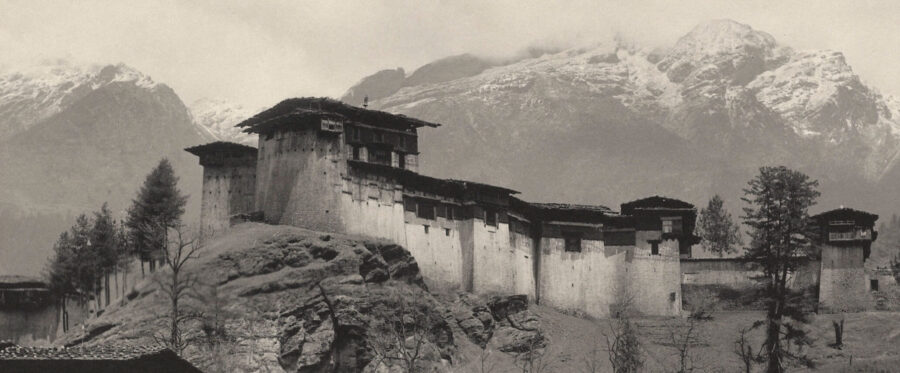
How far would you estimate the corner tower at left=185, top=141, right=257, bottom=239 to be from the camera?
9612cm

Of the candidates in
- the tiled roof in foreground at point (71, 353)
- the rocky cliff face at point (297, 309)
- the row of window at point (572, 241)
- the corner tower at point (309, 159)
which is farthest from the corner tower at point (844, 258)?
the tiled roof in foreground at point (71, 353)

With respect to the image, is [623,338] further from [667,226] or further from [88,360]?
[88,360]

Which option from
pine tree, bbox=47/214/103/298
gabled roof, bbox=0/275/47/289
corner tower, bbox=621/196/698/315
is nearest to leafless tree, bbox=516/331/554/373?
corner tower, bbox=621/196/698/315

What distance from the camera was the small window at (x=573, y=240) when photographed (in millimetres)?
103812

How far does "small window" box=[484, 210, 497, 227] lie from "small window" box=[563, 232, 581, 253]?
8.55 meters

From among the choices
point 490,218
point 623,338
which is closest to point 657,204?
point 490,218

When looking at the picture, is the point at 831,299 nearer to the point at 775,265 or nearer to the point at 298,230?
the point at 775,265

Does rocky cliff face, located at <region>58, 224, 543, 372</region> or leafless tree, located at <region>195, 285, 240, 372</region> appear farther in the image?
rocky cliff face, located at <region>58, 224, 543, 372</region>

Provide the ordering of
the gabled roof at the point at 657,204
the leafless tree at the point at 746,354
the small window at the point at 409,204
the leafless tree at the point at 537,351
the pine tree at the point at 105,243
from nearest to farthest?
1. the leafless tree at the point at 746,354
2. the leafless tree at the point at 537,351
3. the small window at the point at 409,204
4. the pine tree at the point at 105,243
5. the gabled roof at the point at 657,204

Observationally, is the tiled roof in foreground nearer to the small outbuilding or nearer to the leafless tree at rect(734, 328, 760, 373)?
the small outbuilding

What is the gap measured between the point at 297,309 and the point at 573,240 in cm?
3276

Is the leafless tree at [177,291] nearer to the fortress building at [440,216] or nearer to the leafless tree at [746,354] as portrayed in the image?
the fortress building at [440,216]

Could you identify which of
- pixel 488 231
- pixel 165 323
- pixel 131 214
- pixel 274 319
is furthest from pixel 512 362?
pixel 131 214

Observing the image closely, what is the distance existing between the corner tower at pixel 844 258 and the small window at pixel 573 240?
19.1 metres
